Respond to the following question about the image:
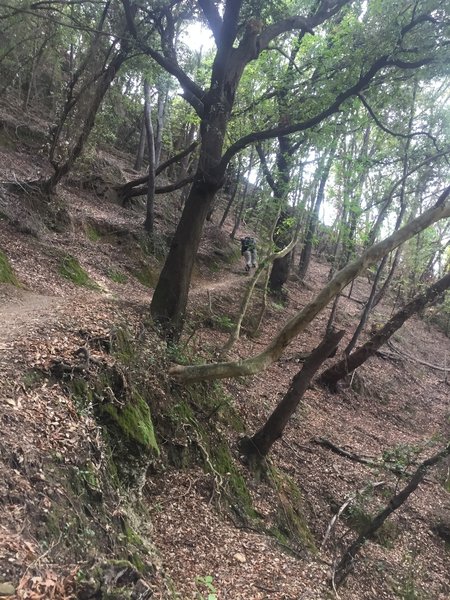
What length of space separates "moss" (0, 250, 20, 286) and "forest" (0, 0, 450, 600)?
0.14ft

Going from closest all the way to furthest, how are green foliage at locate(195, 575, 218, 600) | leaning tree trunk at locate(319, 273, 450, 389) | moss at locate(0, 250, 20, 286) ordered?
green foliage at locate(195, 575, 218, 600) → moss at locate(0, 250, 20, 286) → leaning tree trunk at locate(319, 273, 450, 389)

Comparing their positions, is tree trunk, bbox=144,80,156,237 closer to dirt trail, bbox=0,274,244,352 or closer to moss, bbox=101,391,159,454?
dirt trail, bbox=0,274,244,352

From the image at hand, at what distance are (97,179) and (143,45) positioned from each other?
1019 centimetres

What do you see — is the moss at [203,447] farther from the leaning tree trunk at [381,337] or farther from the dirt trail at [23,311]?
the leaning tree trunk at [381,337]

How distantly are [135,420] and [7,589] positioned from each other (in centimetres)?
346

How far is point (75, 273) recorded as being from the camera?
428 inches

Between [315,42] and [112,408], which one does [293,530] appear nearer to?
[112,408]

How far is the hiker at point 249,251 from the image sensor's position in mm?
18164

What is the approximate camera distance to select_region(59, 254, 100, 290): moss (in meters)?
10.6

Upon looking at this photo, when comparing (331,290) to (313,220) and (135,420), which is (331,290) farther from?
(313,220)

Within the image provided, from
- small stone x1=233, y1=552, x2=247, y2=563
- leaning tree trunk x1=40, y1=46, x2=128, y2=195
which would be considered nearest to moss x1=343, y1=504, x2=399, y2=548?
small stone x1=233, y1=552, x2=247, y2=563

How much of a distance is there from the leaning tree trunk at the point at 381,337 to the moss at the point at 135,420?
8.01 metres

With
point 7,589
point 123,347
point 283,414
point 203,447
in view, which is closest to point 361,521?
point 283,414

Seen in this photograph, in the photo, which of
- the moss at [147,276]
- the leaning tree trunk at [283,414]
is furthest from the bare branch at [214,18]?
the moss at [147,276]
